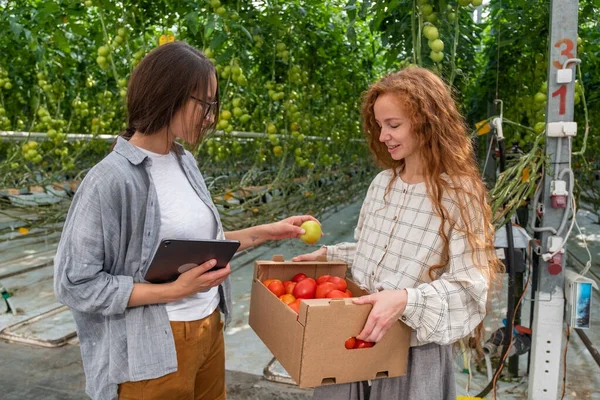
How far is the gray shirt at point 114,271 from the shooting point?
1.19 m

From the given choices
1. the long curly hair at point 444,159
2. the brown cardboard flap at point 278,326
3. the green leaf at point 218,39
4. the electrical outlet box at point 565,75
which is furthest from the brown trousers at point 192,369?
the green leaf at point 218,39

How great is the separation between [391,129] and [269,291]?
562 millimetres

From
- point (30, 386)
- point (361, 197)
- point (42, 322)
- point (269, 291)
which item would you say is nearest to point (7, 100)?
point (42, 322)

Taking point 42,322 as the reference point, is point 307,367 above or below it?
above

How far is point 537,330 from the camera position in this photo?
2178mm

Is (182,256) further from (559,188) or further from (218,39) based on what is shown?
(218,39)

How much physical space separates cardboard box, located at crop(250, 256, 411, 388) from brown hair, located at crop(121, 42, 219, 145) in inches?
21.2

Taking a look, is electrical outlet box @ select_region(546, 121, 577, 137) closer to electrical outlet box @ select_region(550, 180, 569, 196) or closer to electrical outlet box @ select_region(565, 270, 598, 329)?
electrical outlet box @ select_region(550, 180, 569, 196)

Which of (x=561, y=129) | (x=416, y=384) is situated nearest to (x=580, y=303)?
(x=561, y=129)

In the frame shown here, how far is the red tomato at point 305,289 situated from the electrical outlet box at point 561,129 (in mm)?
1192

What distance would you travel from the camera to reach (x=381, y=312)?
47.5 inches

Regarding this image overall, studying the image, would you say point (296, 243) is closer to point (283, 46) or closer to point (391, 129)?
point (283, 46)

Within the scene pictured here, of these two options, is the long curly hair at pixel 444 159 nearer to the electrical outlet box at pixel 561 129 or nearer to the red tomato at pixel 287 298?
the red tomato at pixel 287 298

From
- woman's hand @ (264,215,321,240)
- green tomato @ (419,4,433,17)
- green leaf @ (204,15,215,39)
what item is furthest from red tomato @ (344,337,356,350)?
green leaf @ (204,15,215,39)
